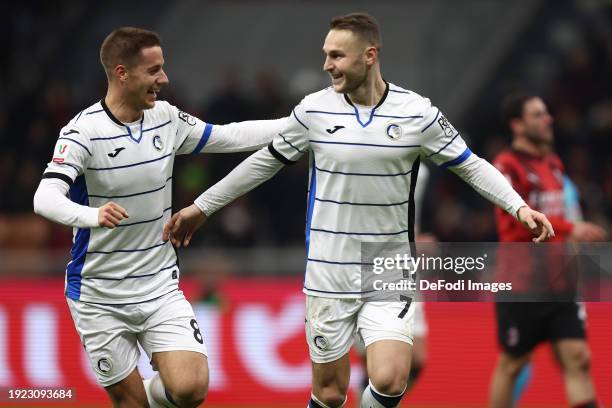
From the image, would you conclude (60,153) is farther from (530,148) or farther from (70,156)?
(530,148)

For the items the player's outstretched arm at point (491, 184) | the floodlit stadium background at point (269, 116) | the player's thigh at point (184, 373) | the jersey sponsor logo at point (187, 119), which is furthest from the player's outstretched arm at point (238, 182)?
the floodlit stadium background at point (269, 116)

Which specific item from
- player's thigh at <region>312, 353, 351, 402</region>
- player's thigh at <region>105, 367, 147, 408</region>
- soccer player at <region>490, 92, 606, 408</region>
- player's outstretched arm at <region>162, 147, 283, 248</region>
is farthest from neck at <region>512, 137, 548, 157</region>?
player's thigh at <region>105, 367, 147, 408</region>

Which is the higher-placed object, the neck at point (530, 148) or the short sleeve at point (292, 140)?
the neck at point (530, 148)

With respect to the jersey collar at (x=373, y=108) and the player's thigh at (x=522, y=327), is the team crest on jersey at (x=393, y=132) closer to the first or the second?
the jersey collar at (x=373, y=108)

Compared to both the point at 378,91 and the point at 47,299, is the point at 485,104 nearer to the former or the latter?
the point at 47,299

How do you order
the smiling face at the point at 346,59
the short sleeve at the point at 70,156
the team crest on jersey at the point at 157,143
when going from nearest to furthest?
the short sleeve at the point at 70,156, the smiling face at the point at 346,59, the team crest on jersey at the point at 157,143

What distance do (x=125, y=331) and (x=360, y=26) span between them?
2.13m

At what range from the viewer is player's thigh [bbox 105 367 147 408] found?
22.6ft

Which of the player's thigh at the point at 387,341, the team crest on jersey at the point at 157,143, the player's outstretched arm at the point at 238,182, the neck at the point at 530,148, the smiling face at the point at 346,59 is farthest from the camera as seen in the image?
the neck at the point at 530,148

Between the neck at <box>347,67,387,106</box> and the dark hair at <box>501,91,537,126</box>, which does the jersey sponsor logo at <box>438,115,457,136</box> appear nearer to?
the neck at <box>347,67,387,106</box>

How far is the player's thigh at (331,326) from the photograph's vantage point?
22.7ft

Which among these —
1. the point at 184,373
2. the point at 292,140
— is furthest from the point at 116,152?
the point at 184,373

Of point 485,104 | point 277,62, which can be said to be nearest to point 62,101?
point 277,62

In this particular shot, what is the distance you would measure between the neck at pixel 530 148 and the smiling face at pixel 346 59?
2313mm
